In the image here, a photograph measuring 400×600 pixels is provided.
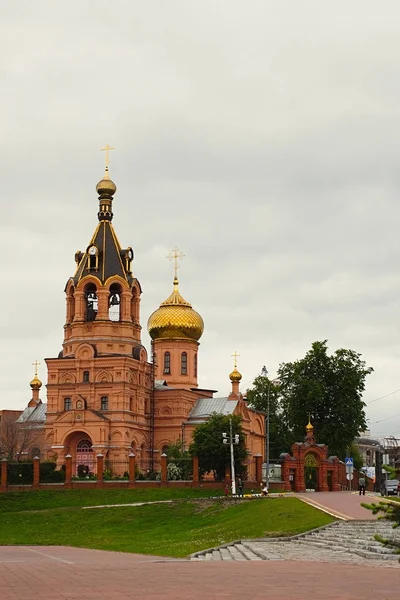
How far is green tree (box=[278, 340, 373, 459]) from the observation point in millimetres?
68000

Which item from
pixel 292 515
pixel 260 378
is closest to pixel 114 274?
pixel 260 378

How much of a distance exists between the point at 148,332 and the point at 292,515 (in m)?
45.5

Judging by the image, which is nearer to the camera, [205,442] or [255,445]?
[205,442]

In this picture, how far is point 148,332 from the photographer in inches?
3059

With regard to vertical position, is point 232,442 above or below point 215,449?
above

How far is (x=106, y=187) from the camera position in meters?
70.1

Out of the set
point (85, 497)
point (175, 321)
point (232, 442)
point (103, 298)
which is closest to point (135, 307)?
point (103, 298)

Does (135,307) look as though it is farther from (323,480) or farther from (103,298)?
(323,480)

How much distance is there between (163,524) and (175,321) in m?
36.4

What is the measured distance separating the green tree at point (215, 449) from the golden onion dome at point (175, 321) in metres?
18.6

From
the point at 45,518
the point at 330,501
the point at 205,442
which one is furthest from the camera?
the point at 205,442

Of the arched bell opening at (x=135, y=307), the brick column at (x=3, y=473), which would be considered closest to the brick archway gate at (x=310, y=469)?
the brick column at (x=3, y=473)

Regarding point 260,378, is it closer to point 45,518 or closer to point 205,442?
point 205,442

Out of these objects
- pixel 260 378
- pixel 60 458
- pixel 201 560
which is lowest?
pixel 201 560
